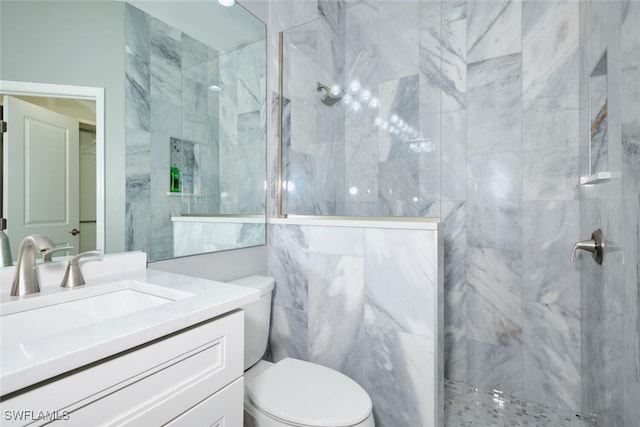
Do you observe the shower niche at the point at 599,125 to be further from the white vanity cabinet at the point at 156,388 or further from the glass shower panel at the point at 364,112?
the white vanity cabinet at the point at 156,388

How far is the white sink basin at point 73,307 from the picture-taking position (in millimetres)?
772

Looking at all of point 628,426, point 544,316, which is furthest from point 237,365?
point 544,316

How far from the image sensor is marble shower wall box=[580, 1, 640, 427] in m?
0.78

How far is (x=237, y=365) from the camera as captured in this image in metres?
0.88

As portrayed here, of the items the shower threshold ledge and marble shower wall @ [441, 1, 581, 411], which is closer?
the shower threshold ledge

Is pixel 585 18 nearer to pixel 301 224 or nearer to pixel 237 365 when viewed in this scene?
pixel 301 224

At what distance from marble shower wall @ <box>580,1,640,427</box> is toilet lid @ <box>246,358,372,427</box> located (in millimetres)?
749

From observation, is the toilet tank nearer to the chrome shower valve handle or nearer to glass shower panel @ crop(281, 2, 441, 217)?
glass shower panel @ crop(281, 2, 441, 217)

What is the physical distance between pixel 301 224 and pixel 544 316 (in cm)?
143

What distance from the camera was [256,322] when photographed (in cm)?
146

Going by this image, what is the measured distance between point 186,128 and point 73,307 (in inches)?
33.1

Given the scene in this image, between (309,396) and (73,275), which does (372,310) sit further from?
(73,275)

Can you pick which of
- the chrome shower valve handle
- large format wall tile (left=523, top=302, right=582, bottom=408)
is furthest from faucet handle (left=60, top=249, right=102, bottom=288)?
large format wall tile (left=523, top=302, right=582, bottom=408)

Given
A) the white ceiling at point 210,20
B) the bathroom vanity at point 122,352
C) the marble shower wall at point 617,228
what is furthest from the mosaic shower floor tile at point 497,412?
the white ceiling at point 210,20
